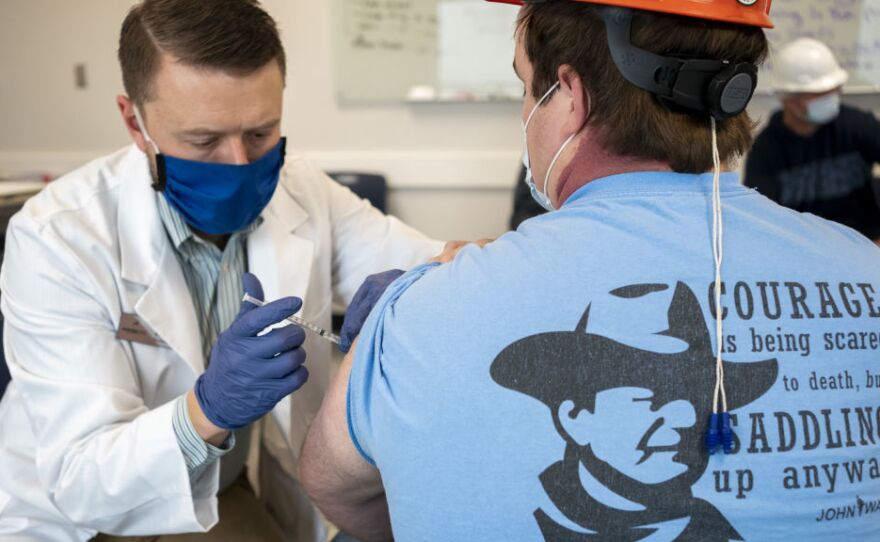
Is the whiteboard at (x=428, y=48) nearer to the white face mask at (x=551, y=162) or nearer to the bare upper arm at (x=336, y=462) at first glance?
the white face mask at (x=551, y=162)

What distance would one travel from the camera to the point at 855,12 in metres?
3.62

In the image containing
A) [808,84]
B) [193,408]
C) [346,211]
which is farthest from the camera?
[808,84]

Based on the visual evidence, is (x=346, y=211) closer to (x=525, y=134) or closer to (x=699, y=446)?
(x=525, y=134)

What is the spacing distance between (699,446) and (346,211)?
106 cm


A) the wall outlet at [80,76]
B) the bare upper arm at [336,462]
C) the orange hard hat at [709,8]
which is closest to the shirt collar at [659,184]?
the orange hard hat at [709,8]

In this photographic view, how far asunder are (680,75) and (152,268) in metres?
0.89

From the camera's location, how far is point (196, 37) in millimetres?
1270

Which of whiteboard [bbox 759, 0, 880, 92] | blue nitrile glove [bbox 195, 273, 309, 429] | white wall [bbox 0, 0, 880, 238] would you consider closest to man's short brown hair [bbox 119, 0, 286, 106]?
blue nitrile glove [bbox 195, 273, 309, 429]

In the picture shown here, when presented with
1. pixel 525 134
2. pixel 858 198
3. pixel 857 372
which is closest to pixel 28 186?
pixel 525 134

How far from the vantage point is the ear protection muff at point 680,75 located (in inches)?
33.3

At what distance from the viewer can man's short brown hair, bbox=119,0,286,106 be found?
127 cm

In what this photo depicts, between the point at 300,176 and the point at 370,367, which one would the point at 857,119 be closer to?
the point at 300,176

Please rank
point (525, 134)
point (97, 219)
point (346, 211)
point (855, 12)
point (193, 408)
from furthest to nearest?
point (855, 12) → point (346, 211) → point (97, 219) → point (193, 408) → point (525, 134)

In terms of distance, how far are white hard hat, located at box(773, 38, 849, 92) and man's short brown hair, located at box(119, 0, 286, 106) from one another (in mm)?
2530
